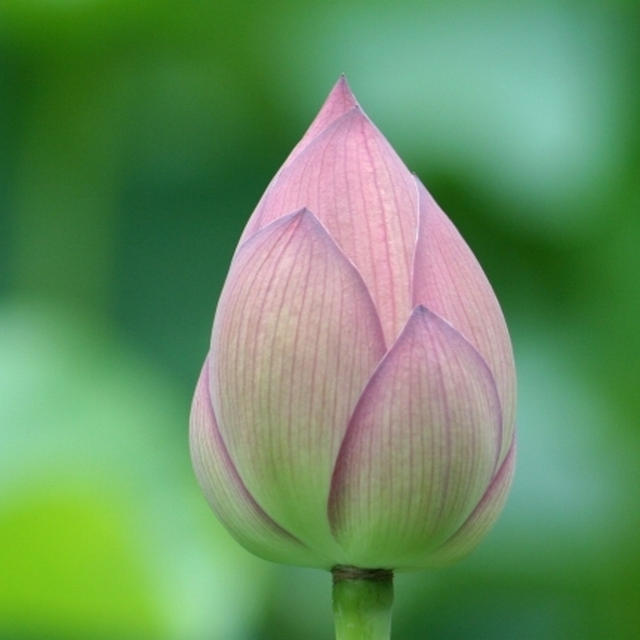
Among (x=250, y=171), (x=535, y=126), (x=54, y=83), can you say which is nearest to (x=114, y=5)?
(x=54, y=83)

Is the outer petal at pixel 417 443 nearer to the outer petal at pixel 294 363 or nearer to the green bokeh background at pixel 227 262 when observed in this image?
→ the outer petal at pixel 294 363

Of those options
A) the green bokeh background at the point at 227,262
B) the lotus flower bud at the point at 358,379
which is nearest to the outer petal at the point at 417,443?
the lotus flower bud at the point at 358,379

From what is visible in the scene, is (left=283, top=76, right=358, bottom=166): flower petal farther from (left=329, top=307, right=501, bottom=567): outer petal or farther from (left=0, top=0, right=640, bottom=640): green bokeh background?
(left=0, top=0, right=640, bottom=640): green bokeh background

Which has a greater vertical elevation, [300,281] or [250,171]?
[250,171]

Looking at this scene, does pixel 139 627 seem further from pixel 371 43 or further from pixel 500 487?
pixel 371 43

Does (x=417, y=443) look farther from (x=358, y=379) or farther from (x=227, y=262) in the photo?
(x=227, y=262)

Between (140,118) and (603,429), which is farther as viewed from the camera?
(140,118)

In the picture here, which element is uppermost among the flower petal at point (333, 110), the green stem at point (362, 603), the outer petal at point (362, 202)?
the flower petal at point (333, 110)
